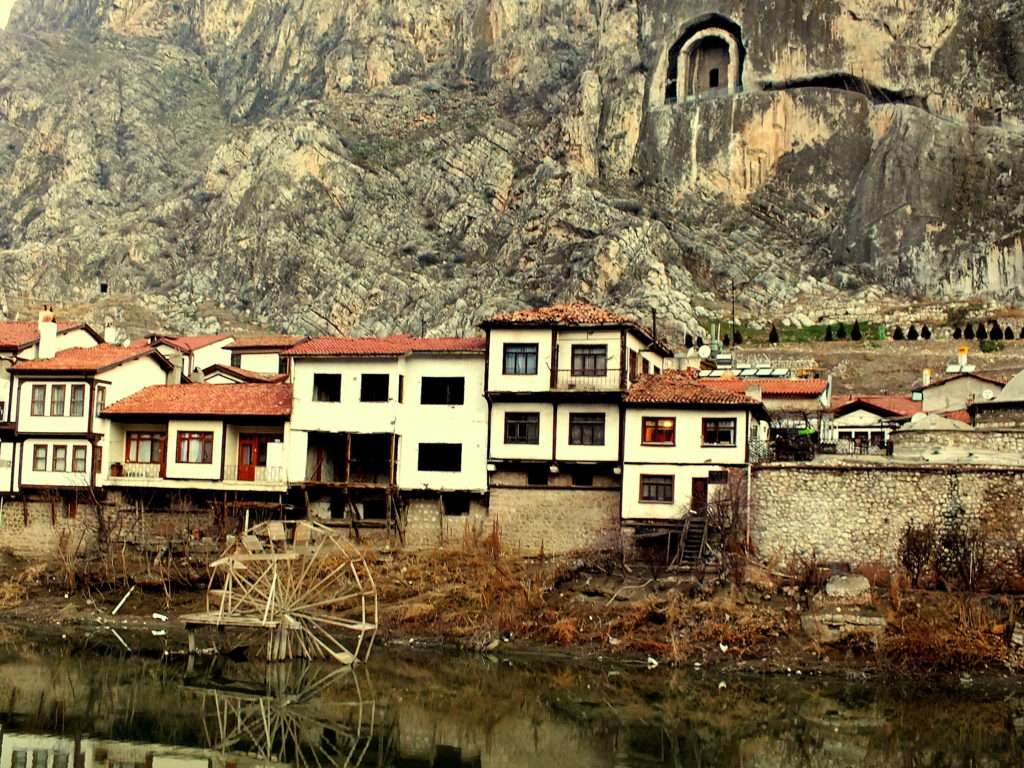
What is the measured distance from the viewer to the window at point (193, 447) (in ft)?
185

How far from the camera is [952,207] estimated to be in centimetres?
12338

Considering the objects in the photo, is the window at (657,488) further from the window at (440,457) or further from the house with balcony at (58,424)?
the house with balcony at (58,424)

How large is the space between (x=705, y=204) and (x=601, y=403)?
80363mm

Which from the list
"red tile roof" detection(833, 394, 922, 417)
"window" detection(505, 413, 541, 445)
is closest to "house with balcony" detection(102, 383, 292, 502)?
"window" detection(505, 413, 541, 445)

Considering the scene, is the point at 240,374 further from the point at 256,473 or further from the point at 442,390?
the point at 442,390

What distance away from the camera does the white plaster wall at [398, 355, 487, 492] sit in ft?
178

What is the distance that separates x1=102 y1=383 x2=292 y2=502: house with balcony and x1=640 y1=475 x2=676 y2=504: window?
14.7 meters

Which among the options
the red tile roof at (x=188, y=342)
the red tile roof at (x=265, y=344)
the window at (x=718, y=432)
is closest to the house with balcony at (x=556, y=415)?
the window at (x=718, y=432)

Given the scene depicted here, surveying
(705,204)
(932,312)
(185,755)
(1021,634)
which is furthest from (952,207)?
(185,755)

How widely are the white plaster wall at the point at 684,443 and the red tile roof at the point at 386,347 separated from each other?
728 centimetres

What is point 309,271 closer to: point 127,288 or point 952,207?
point 127,288

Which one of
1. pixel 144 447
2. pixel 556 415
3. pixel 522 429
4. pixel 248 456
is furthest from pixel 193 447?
pixel 556 415

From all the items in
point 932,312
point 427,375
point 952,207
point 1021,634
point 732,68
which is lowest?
point 1021,634

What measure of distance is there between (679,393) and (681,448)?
7.03 feet
